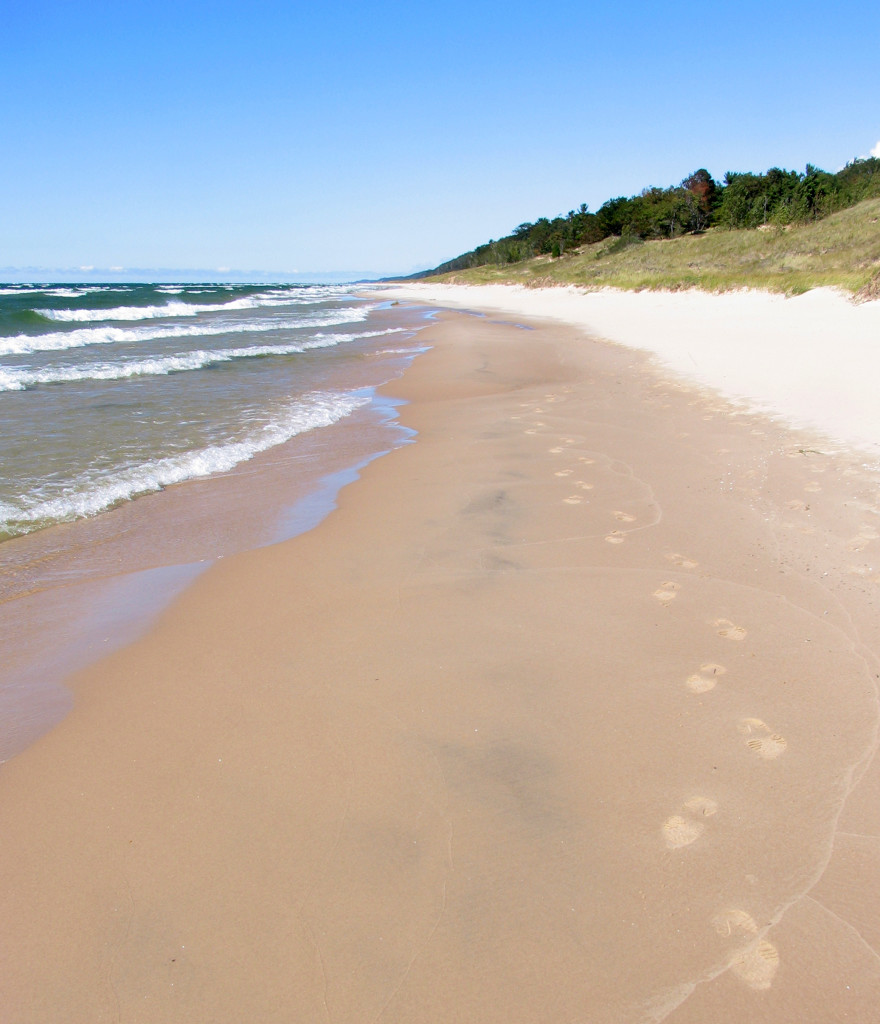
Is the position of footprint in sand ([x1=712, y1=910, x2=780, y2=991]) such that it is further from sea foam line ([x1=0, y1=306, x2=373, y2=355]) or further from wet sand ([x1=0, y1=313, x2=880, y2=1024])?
sea foam line ([x1=0, y1=306, x2=373, y2=355])

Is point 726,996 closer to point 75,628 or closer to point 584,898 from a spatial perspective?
point 584,898

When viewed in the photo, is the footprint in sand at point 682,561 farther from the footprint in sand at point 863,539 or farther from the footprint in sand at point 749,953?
the footprint in sand at point 749,953

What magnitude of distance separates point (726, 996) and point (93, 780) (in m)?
2.12

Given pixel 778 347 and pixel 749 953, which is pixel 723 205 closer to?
pixel 778 347

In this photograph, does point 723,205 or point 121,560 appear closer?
point 121,560

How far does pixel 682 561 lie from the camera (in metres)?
3.88

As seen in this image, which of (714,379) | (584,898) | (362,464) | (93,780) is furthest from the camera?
(714,379)

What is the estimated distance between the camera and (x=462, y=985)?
64.6 inches

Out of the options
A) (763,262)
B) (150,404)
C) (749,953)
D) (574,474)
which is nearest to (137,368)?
(150,404)

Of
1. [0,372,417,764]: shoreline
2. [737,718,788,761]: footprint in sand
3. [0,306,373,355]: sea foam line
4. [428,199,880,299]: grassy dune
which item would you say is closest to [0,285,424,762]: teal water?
[0,372,417,764]: shoreline

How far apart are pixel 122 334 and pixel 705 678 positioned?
23407mm

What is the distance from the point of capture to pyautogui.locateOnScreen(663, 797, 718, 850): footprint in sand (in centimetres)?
202

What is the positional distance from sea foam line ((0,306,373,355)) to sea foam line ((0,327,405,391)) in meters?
5.20

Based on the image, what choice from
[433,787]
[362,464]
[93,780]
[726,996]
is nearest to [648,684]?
[433,787]
